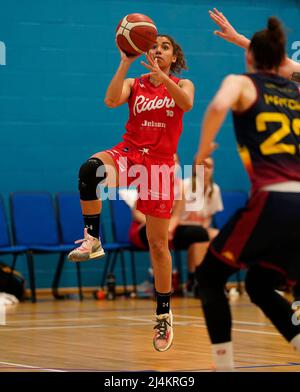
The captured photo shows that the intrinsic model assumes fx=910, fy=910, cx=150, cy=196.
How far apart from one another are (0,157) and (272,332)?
4605mm

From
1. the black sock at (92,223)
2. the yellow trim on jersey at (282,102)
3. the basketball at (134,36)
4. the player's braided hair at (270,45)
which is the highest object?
the player's braided hair at (270,45)

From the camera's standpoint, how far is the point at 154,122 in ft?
20.6

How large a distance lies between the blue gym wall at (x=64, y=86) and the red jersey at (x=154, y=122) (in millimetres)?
4735

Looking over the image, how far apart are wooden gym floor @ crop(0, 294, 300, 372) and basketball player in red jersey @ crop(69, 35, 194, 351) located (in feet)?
1.46

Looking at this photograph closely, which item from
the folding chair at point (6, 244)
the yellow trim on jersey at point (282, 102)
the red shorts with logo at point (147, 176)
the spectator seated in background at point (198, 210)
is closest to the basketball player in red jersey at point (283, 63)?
the yellow trim on jersey at point (282, 102)

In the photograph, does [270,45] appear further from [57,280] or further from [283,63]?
[57,280]

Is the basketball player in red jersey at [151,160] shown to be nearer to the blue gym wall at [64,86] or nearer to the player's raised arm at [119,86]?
the player's raised arm at [119,86]

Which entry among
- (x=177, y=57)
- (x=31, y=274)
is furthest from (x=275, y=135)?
(x=31, y=274)

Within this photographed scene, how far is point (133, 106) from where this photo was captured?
249 inches

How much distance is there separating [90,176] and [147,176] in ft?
1.43

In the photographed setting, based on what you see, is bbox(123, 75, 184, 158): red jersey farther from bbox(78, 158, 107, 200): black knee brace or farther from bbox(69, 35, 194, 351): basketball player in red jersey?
bbox(78, 158, 107, 200): black knee brace

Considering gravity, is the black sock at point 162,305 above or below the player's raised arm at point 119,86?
below

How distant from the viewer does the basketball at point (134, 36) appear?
19.9 ft

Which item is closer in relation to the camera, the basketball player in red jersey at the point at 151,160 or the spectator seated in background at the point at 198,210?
the basketball player in red jersey at the point at 151,160
